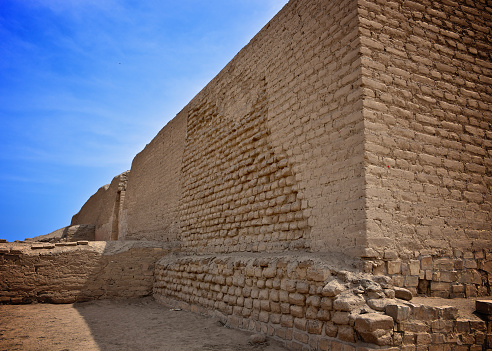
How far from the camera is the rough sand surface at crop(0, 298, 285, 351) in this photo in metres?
4.39

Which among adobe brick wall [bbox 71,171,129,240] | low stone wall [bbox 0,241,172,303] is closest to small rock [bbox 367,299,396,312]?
low stone wall [bbox 0,241,172,303]

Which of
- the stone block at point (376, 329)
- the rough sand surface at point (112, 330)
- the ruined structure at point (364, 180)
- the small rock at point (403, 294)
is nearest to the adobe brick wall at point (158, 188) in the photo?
the rough sand surface at point (112, 330)

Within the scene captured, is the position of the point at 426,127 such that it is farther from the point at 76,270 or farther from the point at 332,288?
the point at 76,270

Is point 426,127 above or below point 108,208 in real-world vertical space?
above

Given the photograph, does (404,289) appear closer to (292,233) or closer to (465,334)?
(465,334)

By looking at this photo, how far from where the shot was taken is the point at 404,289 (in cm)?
354

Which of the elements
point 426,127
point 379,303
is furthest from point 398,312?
point 426,127

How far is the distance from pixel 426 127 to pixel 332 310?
98.0 inches

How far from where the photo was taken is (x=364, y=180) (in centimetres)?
371

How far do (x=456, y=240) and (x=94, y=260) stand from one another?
6978 millimetres

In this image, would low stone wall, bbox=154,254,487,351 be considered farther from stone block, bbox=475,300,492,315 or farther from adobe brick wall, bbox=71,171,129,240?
adobe brick wall, bbox=71,171,129,240

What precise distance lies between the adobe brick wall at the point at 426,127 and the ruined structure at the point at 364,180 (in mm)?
18

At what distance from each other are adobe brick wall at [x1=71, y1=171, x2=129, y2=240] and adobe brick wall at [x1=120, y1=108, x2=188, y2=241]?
1719mm

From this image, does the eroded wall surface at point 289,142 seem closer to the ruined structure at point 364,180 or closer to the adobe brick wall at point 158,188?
the ruined structure at point 364,180
